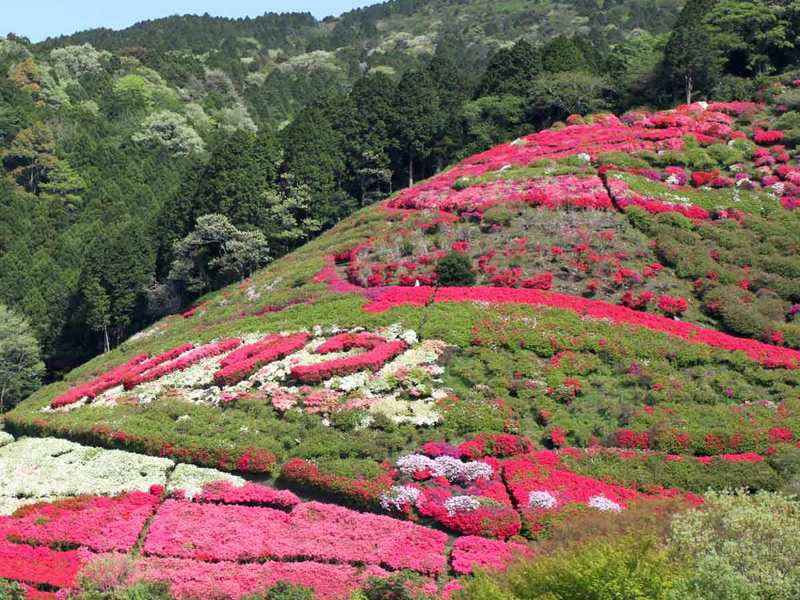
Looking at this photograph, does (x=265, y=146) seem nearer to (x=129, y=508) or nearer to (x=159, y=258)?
(x=159, y=258)

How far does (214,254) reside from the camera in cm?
6041

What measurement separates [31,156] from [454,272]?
6987cm

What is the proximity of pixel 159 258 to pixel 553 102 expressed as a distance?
35.5 meters

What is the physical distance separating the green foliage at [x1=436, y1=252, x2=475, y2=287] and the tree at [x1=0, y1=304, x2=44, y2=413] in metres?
33.7

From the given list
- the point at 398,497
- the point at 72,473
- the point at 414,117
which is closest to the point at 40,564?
the point at 72,473

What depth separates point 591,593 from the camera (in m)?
17.4

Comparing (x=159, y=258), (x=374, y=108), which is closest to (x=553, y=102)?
(x=374, y=108)

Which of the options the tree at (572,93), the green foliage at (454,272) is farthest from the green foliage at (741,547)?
the tree at (572,93)

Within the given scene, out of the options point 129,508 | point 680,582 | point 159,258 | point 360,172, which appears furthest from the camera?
point 360,172

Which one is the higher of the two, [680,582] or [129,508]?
[680,582]

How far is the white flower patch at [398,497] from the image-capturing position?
2578 cm

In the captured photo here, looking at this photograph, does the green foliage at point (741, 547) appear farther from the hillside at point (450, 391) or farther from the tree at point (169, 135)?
the tree at point (169, 135)

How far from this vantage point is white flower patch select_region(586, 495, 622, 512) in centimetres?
2505

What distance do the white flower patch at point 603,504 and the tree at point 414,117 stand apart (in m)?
47.2
